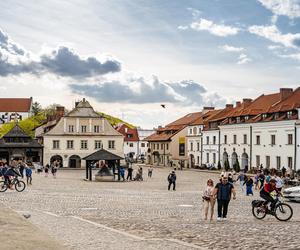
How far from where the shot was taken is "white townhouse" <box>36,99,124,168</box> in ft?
271

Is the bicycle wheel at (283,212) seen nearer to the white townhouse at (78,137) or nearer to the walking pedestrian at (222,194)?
the walking pedestrian at (222,194)

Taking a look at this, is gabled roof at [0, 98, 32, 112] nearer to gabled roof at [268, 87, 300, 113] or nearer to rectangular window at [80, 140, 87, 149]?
rectangular window at [80, 140, 87, 149]

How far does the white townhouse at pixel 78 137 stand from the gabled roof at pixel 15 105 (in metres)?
91.0

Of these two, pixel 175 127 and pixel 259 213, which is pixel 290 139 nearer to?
pixel 175 127

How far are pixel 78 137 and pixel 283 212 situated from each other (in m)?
64.2

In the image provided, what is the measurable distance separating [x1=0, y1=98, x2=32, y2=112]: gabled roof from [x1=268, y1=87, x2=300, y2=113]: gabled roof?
117 meters

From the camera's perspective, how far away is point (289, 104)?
209 ft

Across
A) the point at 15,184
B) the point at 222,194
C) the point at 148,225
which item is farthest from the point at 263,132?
the point at 148,225

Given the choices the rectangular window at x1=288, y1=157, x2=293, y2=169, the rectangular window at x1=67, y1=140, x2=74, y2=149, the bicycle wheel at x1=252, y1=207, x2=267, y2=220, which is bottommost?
the bicycle wheel at x1=252, y1=207, x2=267, y2=220

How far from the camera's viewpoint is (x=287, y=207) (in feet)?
68.5

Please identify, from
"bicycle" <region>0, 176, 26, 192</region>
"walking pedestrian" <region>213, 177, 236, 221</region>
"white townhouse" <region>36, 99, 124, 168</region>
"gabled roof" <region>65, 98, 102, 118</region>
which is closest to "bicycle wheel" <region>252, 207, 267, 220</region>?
"walking pedestrian" <region>213, 177, 236, 221</region>

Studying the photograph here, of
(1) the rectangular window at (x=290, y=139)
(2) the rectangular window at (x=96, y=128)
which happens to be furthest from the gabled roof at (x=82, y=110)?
(1) the rectangular window at (x=290, y=139)

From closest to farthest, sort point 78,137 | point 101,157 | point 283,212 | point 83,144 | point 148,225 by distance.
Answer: point 148,225 < point 283,212 < point 101,157 < point 78,137 < point 83,144

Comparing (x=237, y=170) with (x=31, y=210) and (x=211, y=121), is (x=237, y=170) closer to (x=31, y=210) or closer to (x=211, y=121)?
(x=211, y=121)
